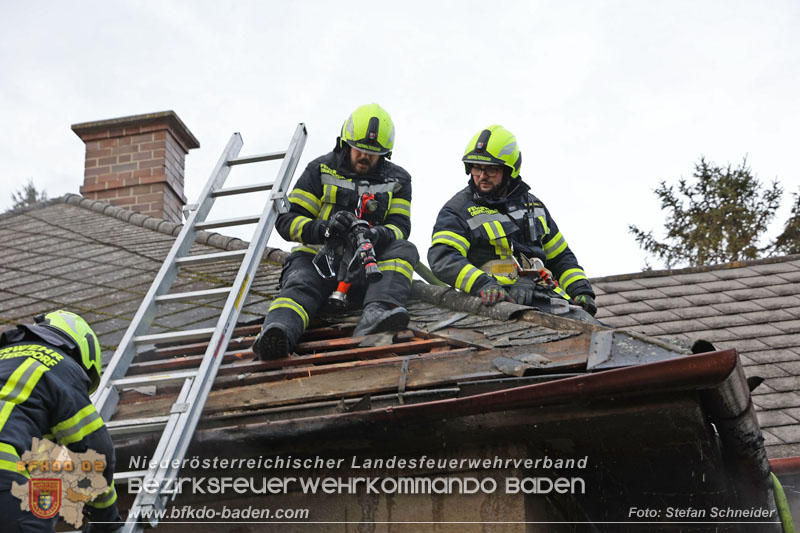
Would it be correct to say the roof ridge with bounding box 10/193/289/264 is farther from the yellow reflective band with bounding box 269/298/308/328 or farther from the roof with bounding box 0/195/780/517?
the roof with bounding box 0/195/780/517

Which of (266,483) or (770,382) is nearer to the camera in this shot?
(266,483)

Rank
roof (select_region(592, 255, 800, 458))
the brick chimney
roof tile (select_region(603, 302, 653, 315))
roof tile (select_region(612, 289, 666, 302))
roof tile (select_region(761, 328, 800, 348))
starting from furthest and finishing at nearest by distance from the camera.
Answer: the brick chimney, roof tile (select_region(612, 289, 666, 302)), roof tile (select_region(603, 302, 653, 315)), roof tile (select_region(761, 328, 800, 348)), roof (select_region(592, 255, 800, 458))

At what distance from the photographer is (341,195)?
16.3 ft

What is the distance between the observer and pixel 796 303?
6.98 m

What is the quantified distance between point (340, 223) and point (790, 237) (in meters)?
15.7

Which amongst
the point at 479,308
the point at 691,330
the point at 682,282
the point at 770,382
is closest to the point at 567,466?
the point at 479,308

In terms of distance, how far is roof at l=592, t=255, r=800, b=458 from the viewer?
539cm

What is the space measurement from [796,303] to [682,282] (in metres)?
1.17

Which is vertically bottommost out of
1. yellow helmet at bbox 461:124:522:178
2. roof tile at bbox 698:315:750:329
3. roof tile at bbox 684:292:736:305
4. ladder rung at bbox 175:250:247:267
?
ladder rung at bbox 175:250:247:267

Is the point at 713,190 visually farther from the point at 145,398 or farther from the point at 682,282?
the point at 145,398

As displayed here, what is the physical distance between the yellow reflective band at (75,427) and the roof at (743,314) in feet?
12.8

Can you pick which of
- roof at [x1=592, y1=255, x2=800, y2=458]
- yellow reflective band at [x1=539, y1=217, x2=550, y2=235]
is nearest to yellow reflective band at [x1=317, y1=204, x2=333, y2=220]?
yellow reflective band at [x1=539, y1=217, x2=550, y2=235]

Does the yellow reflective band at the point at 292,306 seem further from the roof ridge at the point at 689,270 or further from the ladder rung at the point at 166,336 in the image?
the roof ridge at the point at 689,270

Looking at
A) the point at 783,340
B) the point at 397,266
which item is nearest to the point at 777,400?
the point at 783,340
